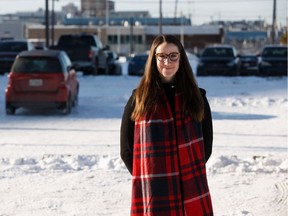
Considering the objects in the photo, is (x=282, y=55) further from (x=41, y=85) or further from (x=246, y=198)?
(x=246, y=198)

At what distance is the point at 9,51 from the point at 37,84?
596 inches

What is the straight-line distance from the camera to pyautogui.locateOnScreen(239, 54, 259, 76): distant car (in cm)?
3694

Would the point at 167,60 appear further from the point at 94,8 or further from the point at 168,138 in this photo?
the point at 94,8

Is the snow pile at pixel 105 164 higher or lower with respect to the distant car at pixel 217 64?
higher

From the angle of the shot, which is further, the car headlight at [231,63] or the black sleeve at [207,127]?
the car headlight at [231,63]

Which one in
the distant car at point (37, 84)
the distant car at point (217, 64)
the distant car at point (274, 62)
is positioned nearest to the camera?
the distant car at point (37, 84)

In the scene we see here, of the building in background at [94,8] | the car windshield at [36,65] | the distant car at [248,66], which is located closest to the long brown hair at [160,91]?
the car windshield at [36,65]

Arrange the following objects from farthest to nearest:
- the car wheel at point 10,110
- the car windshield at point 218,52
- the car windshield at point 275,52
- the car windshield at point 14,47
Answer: the car windshield at point 275,52, the car windshield at point 218,52, the car windshield at point 14,47, the car wheel at point 10,110

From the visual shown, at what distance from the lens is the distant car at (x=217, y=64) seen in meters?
31.9

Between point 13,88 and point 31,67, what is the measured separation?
670mm

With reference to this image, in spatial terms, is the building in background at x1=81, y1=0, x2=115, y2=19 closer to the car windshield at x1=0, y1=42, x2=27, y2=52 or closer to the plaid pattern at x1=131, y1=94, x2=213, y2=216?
the car windshield at x1=0, y1=42, x2=27, y2=52

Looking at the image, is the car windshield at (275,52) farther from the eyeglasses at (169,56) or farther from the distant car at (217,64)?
the eyeglasses at (169,56)

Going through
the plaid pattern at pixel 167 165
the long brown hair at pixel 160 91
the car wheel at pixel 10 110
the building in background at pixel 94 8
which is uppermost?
the long brown hair at pixel 160 91

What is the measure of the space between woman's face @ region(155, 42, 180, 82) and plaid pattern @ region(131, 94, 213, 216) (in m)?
0.16
